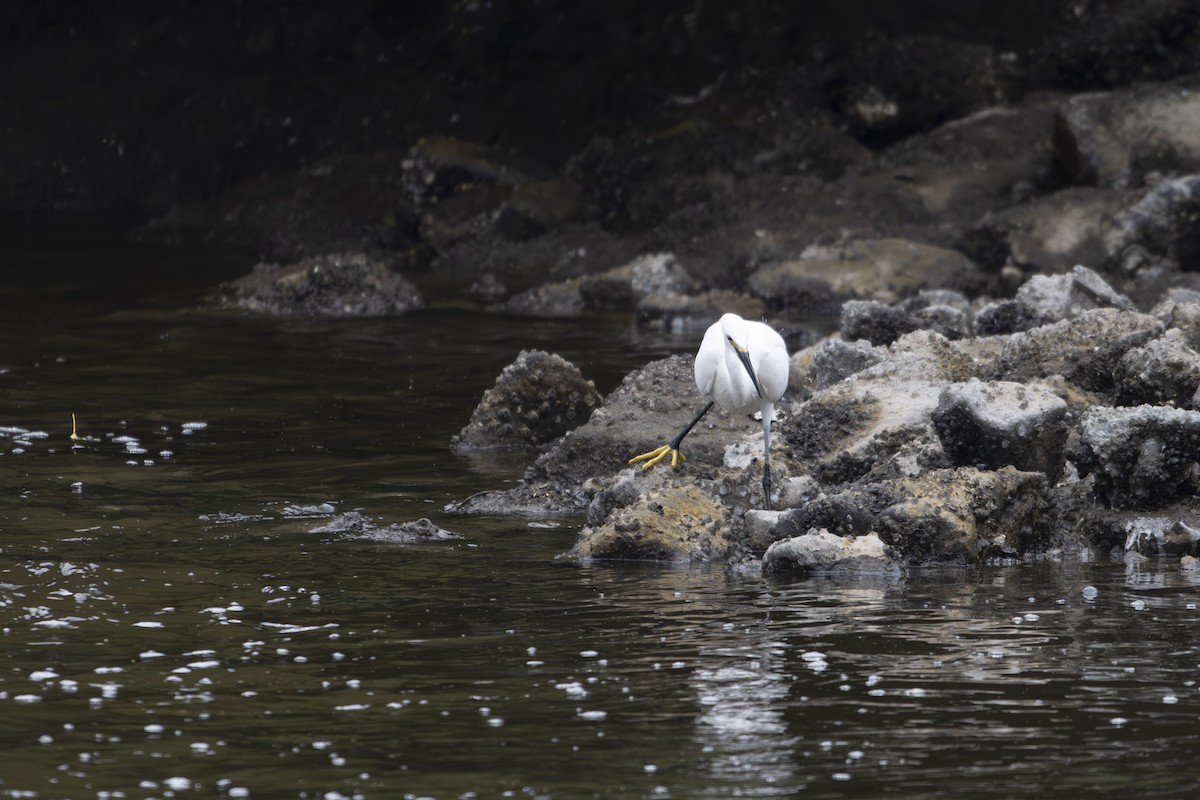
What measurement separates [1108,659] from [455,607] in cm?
315

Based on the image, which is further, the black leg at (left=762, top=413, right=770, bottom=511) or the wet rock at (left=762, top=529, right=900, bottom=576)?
the black leg at (left=762, top=413, right=770, bottom=511)

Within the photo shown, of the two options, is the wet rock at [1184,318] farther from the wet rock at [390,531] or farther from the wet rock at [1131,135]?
the wet rock at [1131,135]

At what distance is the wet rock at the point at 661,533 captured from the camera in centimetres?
939

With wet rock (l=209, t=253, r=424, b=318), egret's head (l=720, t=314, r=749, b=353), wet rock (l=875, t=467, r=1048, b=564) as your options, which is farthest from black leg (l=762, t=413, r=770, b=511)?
wet rock (l=209, t=253, r=424, b=318)

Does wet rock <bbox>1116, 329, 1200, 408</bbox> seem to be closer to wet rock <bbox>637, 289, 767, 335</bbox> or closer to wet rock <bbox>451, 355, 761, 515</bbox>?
wet rock <bbox>451, 355, 761, 515</bbox>

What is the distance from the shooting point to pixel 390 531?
10.1 meters

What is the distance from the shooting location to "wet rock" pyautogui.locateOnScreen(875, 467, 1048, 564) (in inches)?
352

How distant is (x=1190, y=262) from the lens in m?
19.4

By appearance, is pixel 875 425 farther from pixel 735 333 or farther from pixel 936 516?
pixel 936 516

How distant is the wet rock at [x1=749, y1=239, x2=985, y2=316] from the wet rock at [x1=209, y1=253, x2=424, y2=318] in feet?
15.9

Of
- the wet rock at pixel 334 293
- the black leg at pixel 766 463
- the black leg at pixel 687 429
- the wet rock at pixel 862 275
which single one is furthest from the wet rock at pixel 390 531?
the wet rock at pixel 334 293

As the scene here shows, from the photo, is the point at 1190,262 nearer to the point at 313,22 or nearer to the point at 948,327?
the point at 948,327

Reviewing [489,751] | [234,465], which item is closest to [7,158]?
[234,465]

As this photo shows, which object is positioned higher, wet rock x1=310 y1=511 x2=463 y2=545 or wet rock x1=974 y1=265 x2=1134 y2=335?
wet rock x1=974 y1=265 x2=1134 y2=335
